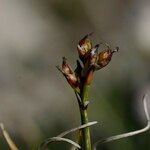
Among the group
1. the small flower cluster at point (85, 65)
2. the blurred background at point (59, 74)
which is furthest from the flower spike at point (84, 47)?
the blurred background at point (59, 74)

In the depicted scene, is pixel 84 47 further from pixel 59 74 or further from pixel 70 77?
pixel 59 74

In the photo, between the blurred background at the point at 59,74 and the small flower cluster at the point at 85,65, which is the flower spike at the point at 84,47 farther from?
the blurred background at the point at 59,74

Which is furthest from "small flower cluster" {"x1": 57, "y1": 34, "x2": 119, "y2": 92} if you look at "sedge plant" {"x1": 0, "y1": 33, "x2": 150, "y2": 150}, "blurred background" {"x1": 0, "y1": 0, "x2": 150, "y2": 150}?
"blurred background" {"x1": 0, "y1": 0, "x2": 150, "y2": 150}

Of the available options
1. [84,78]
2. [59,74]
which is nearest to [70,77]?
[84,78]

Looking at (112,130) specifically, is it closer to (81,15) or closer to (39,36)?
(81,15)

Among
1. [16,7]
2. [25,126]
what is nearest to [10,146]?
[25,126]

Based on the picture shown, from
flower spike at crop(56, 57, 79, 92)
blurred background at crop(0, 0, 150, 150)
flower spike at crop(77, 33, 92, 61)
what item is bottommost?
blurred background at crop(0, 0, 150, 150)

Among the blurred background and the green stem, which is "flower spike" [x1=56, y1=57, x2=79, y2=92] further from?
the blurred background
